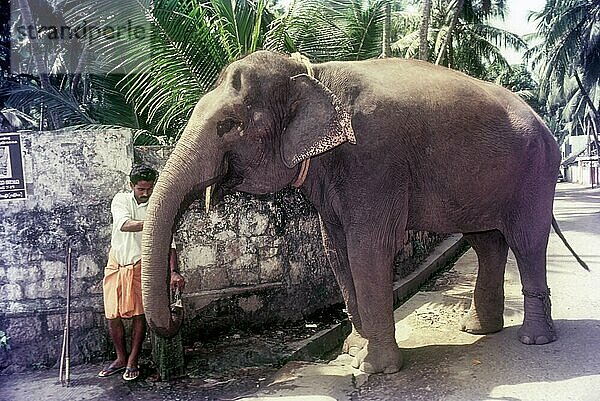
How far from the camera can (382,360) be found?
4.33 meters

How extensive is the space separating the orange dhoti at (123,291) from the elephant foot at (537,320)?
10.1 feet

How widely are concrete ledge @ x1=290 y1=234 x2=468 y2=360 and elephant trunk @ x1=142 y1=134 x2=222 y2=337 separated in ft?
6.35

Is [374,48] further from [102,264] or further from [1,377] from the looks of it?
[1,377]

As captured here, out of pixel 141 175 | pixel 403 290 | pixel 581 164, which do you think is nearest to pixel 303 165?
pixel 141 175

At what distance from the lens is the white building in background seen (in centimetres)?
3988

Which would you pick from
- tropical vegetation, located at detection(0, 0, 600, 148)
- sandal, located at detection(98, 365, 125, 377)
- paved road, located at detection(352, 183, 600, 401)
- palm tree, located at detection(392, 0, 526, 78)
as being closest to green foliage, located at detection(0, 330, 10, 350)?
sandal, located at detection(98, 365, 125, 377)

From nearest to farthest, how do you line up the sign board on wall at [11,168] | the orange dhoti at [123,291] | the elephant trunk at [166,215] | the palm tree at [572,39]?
1. the elephant trunk at [166,215]
2. the orange dhoti at [123,291]
3. the sign board on wall at [11,168]
4. the palm tree at [572,39]

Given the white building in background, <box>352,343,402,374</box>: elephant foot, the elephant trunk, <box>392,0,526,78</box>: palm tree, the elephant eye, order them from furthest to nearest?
the white building in background, <box>392,0,526,78</box>: palm tree, <box>352,343,402,374</box>: elephant foot, the elephant eye, the elephant trunk

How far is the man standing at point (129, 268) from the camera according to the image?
15.2ft

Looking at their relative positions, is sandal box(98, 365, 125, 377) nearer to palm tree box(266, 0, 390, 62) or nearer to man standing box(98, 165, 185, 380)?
man standing box(98, 165, 185, 380)

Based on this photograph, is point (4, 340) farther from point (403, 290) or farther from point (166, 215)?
point (403, 290)

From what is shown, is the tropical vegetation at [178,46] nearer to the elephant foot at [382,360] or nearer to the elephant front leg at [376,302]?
the elephant front leg at [376,302]

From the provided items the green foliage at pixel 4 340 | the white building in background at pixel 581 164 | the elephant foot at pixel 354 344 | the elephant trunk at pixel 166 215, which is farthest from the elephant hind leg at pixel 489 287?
the white building in background at pixel 581 164

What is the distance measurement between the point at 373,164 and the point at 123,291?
2.15 metres
